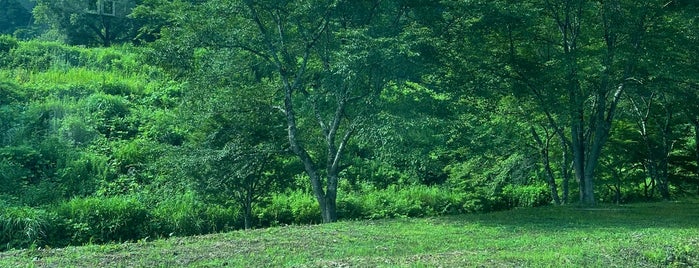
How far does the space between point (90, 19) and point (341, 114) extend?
102ft

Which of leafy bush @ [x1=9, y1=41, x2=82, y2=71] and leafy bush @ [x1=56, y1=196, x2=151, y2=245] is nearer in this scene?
leafy bush @ [x1=56, y1=196, x2=151, y2=245]

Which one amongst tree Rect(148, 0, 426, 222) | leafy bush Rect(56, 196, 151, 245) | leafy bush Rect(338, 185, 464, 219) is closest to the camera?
tree Rect(148, 0, 426, 222)

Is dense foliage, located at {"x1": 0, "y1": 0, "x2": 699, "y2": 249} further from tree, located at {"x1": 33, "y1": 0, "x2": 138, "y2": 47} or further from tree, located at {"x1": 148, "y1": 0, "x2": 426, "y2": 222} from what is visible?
tree, located at {"x1": 33, "y1": 0, "x2": 138, "y2": 47}

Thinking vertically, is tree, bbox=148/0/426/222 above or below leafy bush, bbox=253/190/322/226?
above

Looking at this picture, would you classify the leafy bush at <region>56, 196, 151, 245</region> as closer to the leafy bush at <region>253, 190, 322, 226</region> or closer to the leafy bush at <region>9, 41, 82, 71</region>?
the leafy bush at <region>253, 190, 322, 226</region>

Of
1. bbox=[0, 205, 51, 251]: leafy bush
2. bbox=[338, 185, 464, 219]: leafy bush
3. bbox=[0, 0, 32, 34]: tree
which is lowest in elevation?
bbox=[0, 205, 51, 251]: leafy bush

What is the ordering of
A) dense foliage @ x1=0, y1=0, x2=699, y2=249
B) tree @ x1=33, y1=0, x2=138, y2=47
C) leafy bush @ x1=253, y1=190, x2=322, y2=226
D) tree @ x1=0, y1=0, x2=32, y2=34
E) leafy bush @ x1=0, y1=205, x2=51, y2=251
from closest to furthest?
1. leafy bush @ x1=0, y1=205, x2=51, y2=251
2. dense foliage @ x1=0, y1=0, x2=699, y2=249
3. leafy bush @ x1=253, y1=190, x2=322, y2=226
4. tree @ x1=33, y1=0, x2=138, y2=47
5. tree @ x1=0, y1=0, x2=32, y2=34

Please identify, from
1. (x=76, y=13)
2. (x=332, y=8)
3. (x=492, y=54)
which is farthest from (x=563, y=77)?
(x=76, y=13)

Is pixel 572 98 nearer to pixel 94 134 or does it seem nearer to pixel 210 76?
pixel 210 76

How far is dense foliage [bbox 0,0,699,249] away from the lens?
16.3 metres

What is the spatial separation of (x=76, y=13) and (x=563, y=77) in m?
31.3

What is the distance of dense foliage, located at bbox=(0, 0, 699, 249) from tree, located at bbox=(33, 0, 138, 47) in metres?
14.9

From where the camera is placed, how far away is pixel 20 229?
15.7 m

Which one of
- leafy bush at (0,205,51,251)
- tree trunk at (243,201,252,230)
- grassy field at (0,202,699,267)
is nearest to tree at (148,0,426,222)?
tree trunk at (243,201,252,230)
